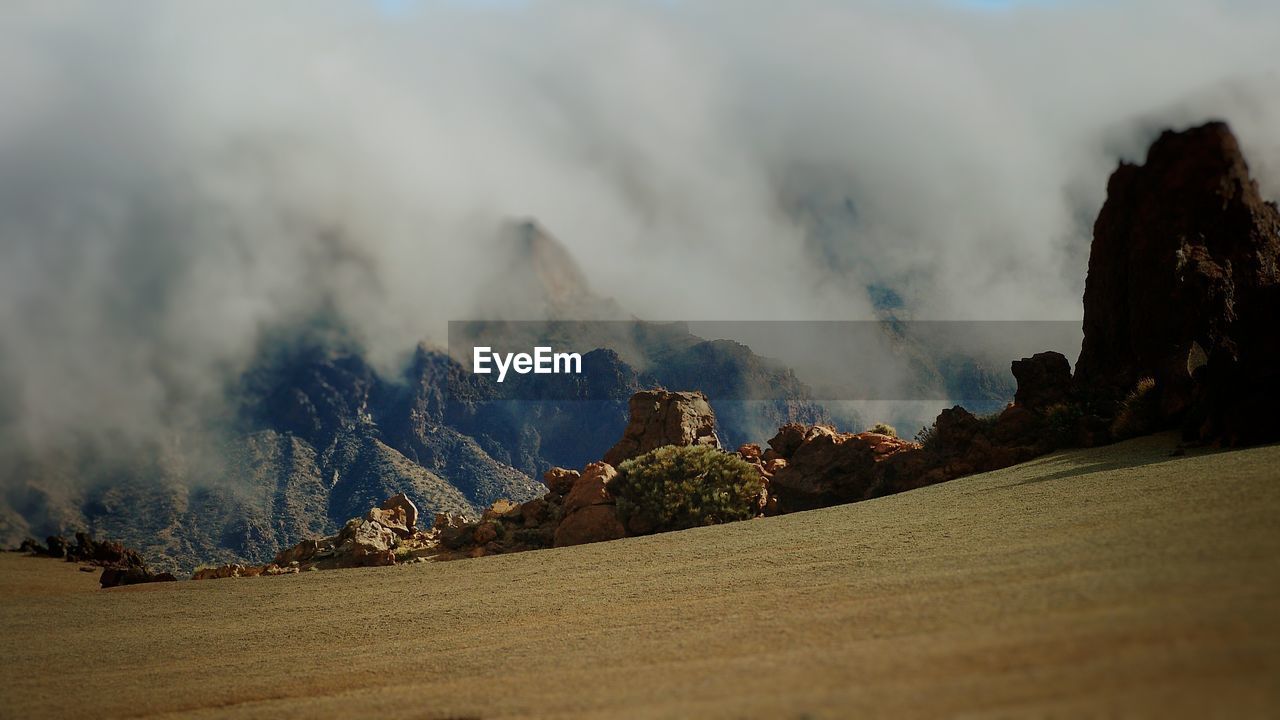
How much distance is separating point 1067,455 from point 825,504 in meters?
5.68

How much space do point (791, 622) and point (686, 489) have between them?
12764 mm

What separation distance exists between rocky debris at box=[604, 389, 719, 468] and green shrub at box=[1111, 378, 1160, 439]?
12.2 meters

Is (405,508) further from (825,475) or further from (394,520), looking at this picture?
(825,475)

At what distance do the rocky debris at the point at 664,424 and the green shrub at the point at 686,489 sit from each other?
14.0 feet

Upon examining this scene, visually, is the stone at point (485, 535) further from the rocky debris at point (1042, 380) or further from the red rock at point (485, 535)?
the rocky debris at point (1042, 380)

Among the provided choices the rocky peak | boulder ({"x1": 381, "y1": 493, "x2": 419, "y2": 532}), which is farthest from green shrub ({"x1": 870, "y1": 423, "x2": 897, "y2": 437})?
boulder ({"x1": 381, "y1": 493, "x2": 419, "y2": 532})

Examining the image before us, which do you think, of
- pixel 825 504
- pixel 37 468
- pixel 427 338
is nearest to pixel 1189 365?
pixel 825 504

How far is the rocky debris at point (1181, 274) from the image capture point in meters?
18.8

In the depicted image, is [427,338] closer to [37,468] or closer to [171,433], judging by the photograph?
[171,433]

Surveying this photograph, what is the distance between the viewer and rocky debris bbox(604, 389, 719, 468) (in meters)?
29.1

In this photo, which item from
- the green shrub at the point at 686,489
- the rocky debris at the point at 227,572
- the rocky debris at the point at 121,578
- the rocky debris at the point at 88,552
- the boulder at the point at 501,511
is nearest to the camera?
the rocky debris at the point at 121,578

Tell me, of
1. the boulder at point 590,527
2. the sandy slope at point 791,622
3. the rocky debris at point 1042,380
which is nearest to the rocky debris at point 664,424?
the boulder at point 590,527

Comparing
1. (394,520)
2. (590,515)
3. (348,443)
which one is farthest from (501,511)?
(348,443)

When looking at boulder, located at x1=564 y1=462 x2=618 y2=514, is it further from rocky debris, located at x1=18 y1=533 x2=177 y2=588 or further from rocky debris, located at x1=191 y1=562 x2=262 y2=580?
rocky debris, located at x1=18 y1=533 x2=177 y2=588
